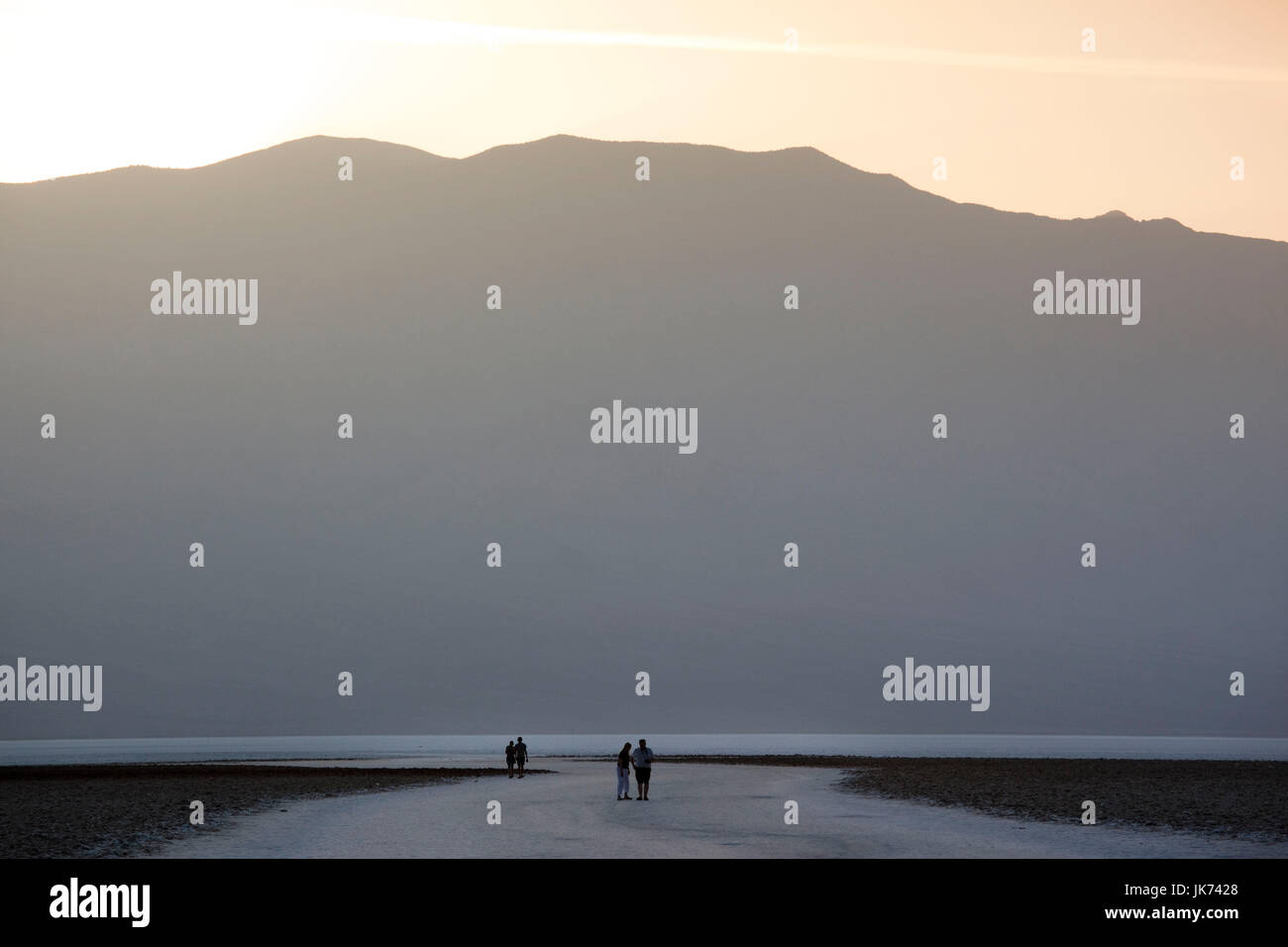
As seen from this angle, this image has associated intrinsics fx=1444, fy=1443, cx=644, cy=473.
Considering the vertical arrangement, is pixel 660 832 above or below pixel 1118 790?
above

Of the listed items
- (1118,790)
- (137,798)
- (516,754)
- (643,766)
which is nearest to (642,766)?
(643,766)

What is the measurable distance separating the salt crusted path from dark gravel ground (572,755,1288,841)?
177 cm

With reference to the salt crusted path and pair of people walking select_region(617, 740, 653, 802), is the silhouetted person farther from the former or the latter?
the salt crusted path

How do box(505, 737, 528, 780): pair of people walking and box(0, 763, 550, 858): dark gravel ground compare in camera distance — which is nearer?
box(0, 763, 550, 858): dark gravel ground

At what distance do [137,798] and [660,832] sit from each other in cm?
1911

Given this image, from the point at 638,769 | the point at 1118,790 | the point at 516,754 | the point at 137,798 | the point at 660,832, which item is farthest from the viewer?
the point at 516,754

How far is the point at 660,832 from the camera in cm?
2809

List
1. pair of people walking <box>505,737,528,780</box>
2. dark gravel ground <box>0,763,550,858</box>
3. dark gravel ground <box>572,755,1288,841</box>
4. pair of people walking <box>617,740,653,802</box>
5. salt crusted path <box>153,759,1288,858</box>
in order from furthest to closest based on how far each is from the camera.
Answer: pair of people walking <box>505,737,528,780</box> < pair of people walking <box>617,740,653,802</box> < dark gravel ground <box>572,755,1288,841</box> < dark gravel ground <box>0,763,550,858</box> < salt crusted path <box>153,759,1288,858</box>

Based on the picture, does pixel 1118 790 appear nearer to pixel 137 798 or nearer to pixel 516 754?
pixel 516 754

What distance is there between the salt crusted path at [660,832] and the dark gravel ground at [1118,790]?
5.82ft

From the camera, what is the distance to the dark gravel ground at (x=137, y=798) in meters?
26.9

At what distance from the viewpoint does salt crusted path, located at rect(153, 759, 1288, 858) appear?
79.7 ft

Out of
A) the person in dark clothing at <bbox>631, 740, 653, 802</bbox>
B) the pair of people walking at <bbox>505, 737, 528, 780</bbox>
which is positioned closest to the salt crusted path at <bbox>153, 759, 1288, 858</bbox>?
the person in dark clothing at <bbox>631, 740, 653, 802</bbox>
